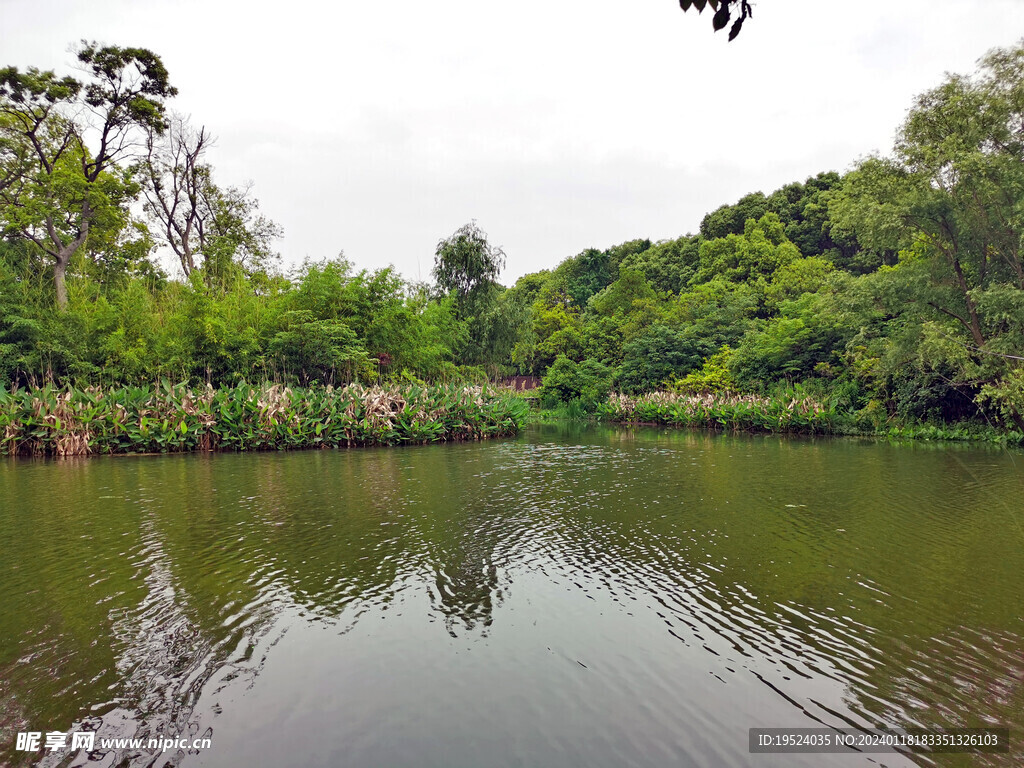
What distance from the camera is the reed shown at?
1977 cm

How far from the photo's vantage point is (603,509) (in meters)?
6.99

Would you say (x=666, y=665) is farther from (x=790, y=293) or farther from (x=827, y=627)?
(x=790, y=293)

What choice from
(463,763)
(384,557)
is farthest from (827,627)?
(384,557)

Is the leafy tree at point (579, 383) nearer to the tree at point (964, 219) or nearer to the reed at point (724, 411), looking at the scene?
the reed at point (724, 411)

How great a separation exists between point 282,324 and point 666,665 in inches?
635

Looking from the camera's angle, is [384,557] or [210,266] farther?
[210,266]

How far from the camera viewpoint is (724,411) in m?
22.1

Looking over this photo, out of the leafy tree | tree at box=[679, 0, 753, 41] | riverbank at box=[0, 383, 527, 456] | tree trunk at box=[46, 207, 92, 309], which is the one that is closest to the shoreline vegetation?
riverbank at box=[0, 383, 527, 456]

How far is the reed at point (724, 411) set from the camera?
19766 millimetres

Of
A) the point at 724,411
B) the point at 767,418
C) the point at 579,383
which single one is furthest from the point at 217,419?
the point at 579,383

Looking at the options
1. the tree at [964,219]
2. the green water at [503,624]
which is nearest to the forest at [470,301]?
the tree at [964,219]

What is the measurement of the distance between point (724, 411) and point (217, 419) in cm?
1755

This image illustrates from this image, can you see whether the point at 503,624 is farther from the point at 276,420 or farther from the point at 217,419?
the point at 217,419

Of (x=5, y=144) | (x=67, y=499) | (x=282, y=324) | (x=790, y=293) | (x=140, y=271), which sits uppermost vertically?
(x=5, y=144)
